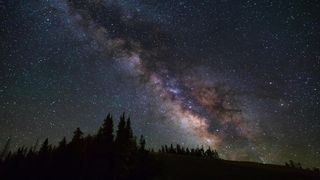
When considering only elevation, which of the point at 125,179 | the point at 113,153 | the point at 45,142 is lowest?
the point at 125,179

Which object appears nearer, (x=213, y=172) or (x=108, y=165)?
(x=108, y=165)

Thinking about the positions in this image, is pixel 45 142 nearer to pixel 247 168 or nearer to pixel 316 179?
pixel 247 168

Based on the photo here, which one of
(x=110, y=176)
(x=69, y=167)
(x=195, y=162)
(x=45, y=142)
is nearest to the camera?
(x=110, y=176)

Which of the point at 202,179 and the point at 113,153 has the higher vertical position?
the point at 113,153

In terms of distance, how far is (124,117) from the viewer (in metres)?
79.6

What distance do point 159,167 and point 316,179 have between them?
4174 cm

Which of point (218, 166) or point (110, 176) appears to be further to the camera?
point (218, 166)

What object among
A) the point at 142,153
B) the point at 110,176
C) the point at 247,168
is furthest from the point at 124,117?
the point at 247,168

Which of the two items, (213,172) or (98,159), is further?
(213,172)

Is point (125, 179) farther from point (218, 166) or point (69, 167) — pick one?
point (218, 166)

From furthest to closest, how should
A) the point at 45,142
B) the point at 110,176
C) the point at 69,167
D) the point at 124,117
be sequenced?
the point at 45,142, the point at 124,117, the point at 69,167, the point at 110,176

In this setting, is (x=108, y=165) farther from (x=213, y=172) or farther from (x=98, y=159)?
(x=213, y=172)

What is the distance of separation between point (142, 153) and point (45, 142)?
3065cm

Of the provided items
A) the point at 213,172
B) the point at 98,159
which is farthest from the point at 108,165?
the point at 213,172
